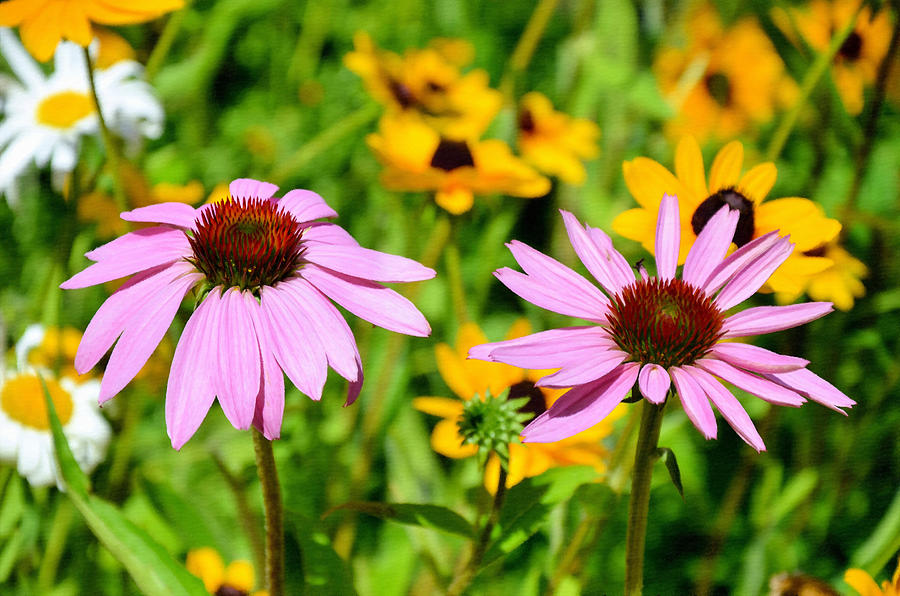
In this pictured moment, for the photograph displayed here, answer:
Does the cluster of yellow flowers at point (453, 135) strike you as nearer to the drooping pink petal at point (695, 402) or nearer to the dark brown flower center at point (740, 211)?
the dark brown flower center at point (740, 211)

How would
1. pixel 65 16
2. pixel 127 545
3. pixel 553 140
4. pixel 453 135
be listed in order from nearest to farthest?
pixel 127 545 → pixel 65 16 → pixel 453 135 → pixel 553 140

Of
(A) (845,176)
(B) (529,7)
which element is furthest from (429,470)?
(B) (529,7)

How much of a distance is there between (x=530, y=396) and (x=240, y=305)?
27 cm

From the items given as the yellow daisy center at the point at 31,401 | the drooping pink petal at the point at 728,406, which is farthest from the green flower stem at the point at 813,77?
the yellow daisy center at the point at 31,401

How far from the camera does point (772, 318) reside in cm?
44

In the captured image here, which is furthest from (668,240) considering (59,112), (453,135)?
(59,112)

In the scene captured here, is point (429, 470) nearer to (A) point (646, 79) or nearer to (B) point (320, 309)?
(B) point (320, 309)

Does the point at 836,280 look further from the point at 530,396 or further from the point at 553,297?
the point at 553,297

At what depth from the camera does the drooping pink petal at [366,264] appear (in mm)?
462

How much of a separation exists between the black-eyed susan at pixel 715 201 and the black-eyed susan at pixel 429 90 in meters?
0.55

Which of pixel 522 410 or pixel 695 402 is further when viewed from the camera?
pixel 522 410

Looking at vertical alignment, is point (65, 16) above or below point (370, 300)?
above

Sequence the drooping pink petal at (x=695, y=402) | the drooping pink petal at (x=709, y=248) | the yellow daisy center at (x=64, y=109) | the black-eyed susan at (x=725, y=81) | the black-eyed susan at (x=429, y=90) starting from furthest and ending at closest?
the black-eyed susan at (x=725, y=81) < the black-eyed susan at (x=429, y=90) < the yellow daisy center at (x=64, y=109) < the drooping pink petal at (x=709, y=248) < the drooping pink petal at (x=695, y=402)

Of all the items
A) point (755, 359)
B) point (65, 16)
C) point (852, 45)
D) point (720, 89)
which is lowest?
point (755, 359)
